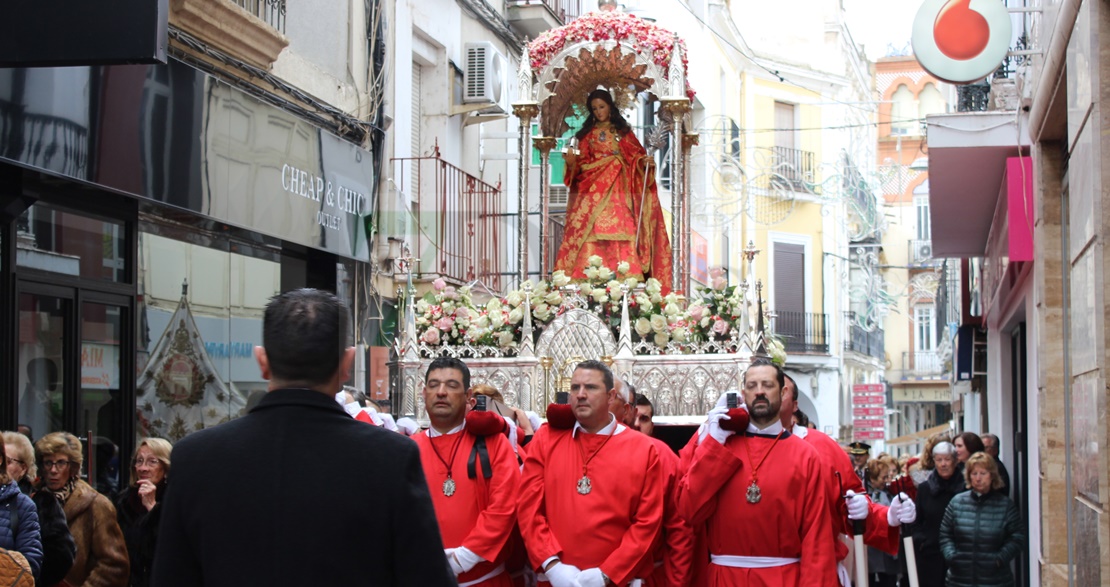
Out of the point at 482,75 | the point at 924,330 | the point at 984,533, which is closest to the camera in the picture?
the point at 984,533

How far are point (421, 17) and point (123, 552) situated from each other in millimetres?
9712

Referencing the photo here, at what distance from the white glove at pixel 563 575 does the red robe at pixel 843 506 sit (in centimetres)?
120

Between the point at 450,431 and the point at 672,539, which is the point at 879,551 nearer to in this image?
the point at 672,539

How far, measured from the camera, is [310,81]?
1319 cm

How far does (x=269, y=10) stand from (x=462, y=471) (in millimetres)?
7086

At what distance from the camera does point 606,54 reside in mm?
11906

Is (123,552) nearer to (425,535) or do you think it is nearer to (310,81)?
(425,535)

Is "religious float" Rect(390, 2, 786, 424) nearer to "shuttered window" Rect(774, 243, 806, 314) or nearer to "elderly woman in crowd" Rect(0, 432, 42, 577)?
"elderly woman in crowd" Rect(0, 432, 42, 577)

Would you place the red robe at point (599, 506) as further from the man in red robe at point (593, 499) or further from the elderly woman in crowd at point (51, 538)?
the elderly woman in crowd at point (51, 538)

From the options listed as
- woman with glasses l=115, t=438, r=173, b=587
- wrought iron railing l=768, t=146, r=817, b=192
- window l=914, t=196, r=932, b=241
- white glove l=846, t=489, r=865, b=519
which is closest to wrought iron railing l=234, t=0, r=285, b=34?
woman with glasses l=115, t=438, r=173, b=587

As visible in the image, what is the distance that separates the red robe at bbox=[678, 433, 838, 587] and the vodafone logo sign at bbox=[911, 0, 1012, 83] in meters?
2.45

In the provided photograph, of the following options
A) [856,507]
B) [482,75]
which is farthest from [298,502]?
[482,75]

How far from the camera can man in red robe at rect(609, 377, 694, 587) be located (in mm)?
6641

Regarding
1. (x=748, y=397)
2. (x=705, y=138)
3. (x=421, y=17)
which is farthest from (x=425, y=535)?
(x=705, y=138)
